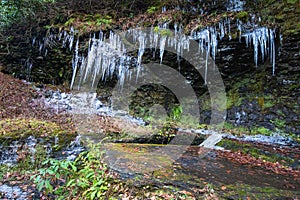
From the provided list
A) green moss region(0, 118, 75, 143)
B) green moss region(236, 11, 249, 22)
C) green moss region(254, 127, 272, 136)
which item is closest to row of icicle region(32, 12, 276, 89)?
green moss region(236, 11, 249, 22)

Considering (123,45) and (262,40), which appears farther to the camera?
(123,45)

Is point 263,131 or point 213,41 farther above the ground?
point 213,41

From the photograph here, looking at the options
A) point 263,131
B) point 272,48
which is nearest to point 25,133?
point 263,131

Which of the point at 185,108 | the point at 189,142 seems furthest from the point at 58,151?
the point at 185,108

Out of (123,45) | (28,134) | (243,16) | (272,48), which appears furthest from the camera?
(123,45)

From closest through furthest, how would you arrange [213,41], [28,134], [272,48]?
1. [28,134]
2. [272,48]
3. [213,41]

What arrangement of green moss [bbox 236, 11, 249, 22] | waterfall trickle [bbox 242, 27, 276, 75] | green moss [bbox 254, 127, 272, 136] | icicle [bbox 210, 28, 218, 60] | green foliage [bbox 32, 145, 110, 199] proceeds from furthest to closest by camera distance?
green moss [bbox 254, 127, 272, 136] < icicle [bbox 210, 28, 218, 60] < waterfall trickle [bbox 242, 27, 276, 75] < green moss [bbox 236, 11, 249, 22] < green foliage [bbox 32, 145, 110, 199]

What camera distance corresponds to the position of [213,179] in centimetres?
307

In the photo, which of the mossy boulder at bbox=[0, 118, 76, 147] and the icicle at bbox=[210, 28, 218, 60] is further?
the icicle at bbox=[210, 28, 218, 60]

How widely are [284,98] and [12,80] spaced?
42.7 ft

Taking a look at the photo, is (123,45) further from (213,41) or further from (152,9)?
(213,41)

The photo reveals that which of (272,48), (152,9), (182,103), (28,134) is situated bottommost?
(28,134)

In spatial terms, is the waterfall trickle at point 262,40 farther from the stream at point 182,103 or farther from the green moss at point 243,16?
the green moss at point 243,16

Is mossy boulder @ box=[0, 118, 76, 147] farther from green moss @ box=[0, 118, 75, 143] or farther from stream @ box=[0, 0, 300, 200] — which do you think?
stream @ box=[0, 0, 300, 200]
